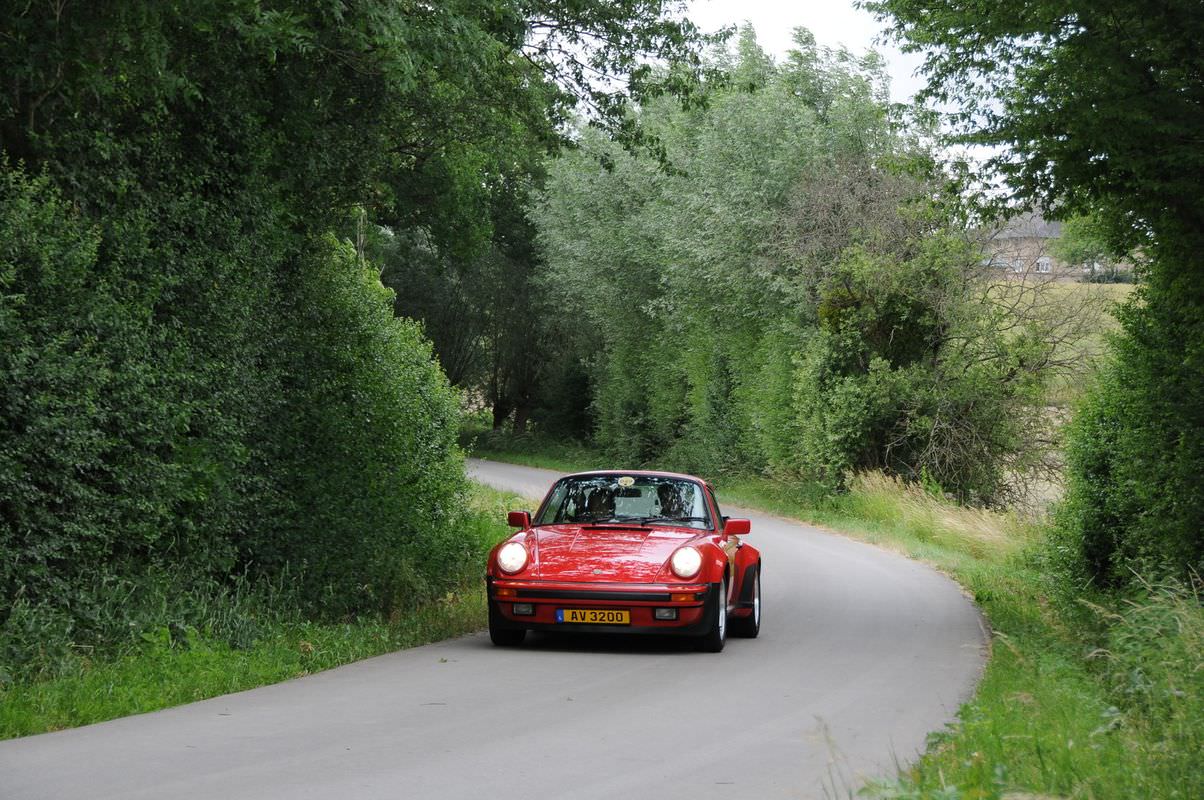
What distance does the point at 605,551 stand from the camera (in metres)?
12.1

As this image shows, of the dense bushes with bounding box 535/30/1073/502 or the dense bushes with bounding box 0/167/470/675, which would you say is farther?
the dense bushes with bounding box 535/30/1073/502

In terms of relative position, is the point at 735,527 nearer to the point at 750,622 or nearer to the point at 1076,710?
the point at 750,622

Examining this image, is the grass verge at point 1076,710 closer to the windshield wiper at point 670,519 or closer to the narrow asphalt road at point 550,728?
the narrow asphalt road at point 550,728

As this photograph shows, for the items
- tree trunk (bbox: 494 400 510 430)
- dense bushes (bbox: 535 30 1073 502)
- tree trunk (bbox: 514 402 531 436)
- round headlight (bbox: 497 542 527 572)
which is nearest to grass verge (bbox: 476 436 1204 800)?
round headlight (bbox: 497 542 527 572)

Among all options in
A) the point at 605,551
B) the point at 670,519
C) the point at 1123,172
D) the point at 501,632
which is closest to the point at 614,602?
the point at 605,551

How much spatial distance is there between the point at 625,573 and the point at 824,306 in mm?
20979

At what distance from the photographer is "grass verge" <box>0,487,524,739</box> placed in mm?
8359

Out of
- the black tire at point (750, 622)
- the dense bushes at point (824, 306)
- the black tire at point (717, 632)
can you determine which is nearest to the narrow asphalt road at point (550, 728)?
the black tire at point (717, 632)

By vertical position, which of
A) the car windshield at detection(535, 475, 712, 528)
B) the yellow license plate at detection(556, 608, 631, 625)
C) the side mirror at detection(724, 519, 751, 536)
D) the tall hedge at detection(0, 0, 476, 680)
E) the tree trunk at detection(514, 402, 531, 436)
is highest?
the tall hedge at detection(0, 0, 476, 680)

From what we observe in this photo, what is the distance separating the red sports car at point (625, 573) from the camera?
459 inches

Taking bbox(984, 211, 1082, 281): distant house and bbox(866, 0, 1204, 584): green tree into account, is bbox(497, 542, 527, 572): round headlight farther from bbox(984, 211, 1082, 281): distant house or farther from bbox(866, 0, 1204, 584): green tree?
bbox(984, 211, 1082, 281): distant house

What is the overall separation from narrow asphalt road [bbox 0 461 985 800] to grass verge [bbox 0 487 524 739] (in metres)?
0.22

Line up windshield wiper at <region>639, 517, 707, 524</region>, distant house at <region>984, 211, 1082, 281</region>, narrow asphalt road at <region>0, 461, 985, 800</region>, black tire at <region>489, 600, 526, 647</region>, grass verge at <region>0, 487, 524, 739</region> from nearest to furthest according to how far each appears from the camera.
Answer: narrow asphalt road at <region>0, 461, 985, 800</region>, grass verge at <region>0, 487, 524, 739</region>, black tire at <region>489, 600, 526, 647</region>, windshield wiper at <region>639, 517, 707, 524</region>, distant house at <region>984, 211, 1082, 281</region>

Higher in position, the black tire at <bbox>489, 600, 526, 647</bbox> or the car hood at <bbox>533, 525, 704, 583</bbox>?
the car hood at <bbox>533, 525, 704, 583</bbox>
